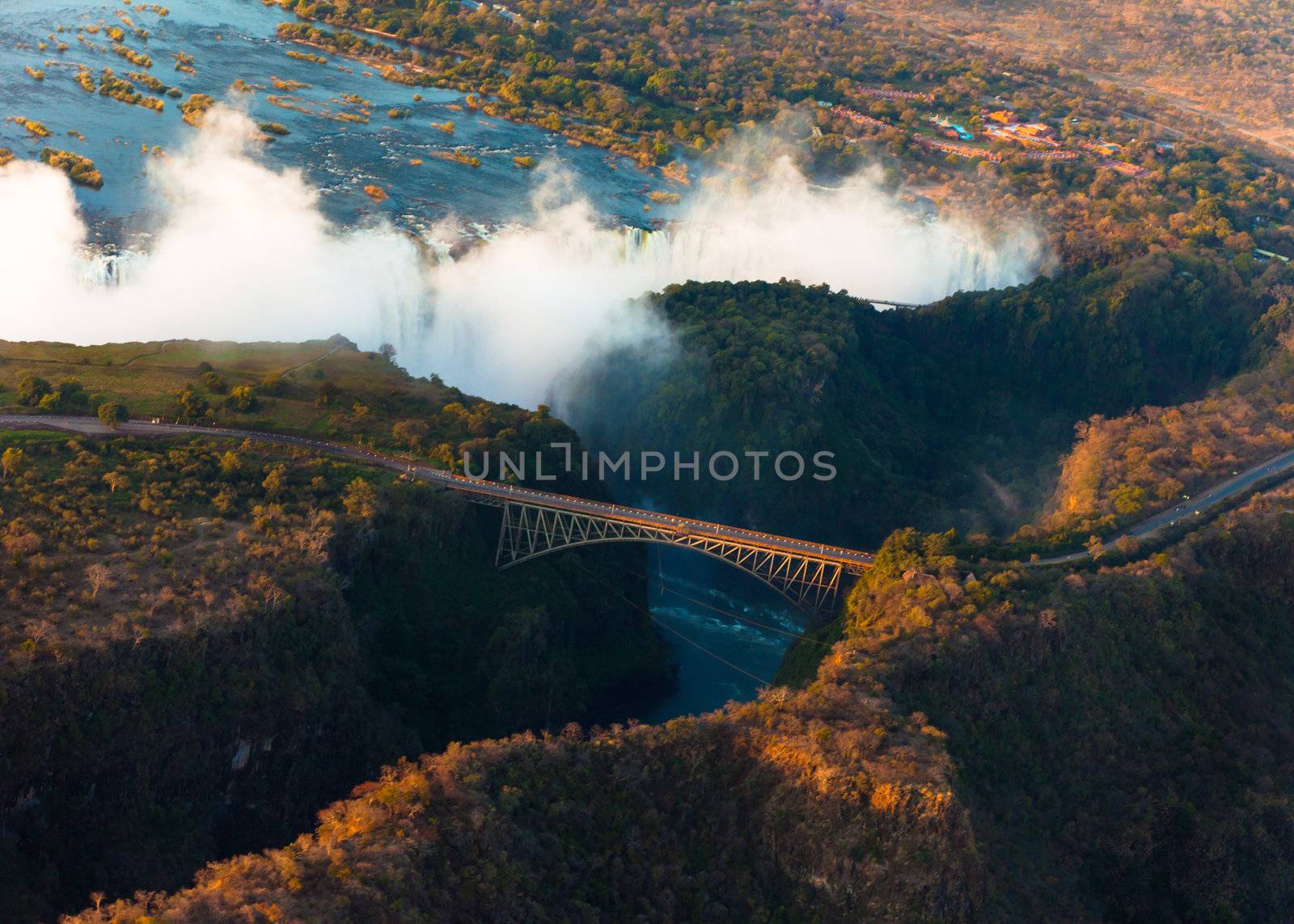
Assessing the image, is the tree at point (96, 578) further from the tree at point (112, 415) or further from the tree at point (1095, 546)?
the tree at point (1095, 546)

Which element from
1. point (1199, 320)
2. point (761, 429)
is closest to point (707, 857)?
point (761, 429)

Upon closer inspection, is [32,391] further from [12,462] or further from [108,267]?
[108,267]

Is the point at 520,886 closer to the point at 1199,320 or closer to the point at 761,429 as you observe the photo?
the point at 761,429

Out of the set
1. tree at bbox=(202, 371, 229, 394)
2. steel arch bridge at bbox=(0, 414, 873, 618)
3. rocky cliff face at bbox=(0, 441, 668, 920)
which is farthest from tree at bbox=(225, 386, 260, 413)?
rocky cliff face at bbox=(0, 441, 668, 920)

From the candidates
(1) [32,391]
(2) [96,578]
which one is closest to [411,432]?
(1) [32,391]

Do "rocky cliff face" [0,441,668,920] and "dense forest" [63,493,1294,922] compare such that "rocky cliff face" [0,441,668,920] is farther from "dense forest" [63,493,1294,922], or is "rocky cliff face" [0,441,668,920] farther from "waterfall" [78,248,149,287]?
"waterfall" [78,248,149,287]
